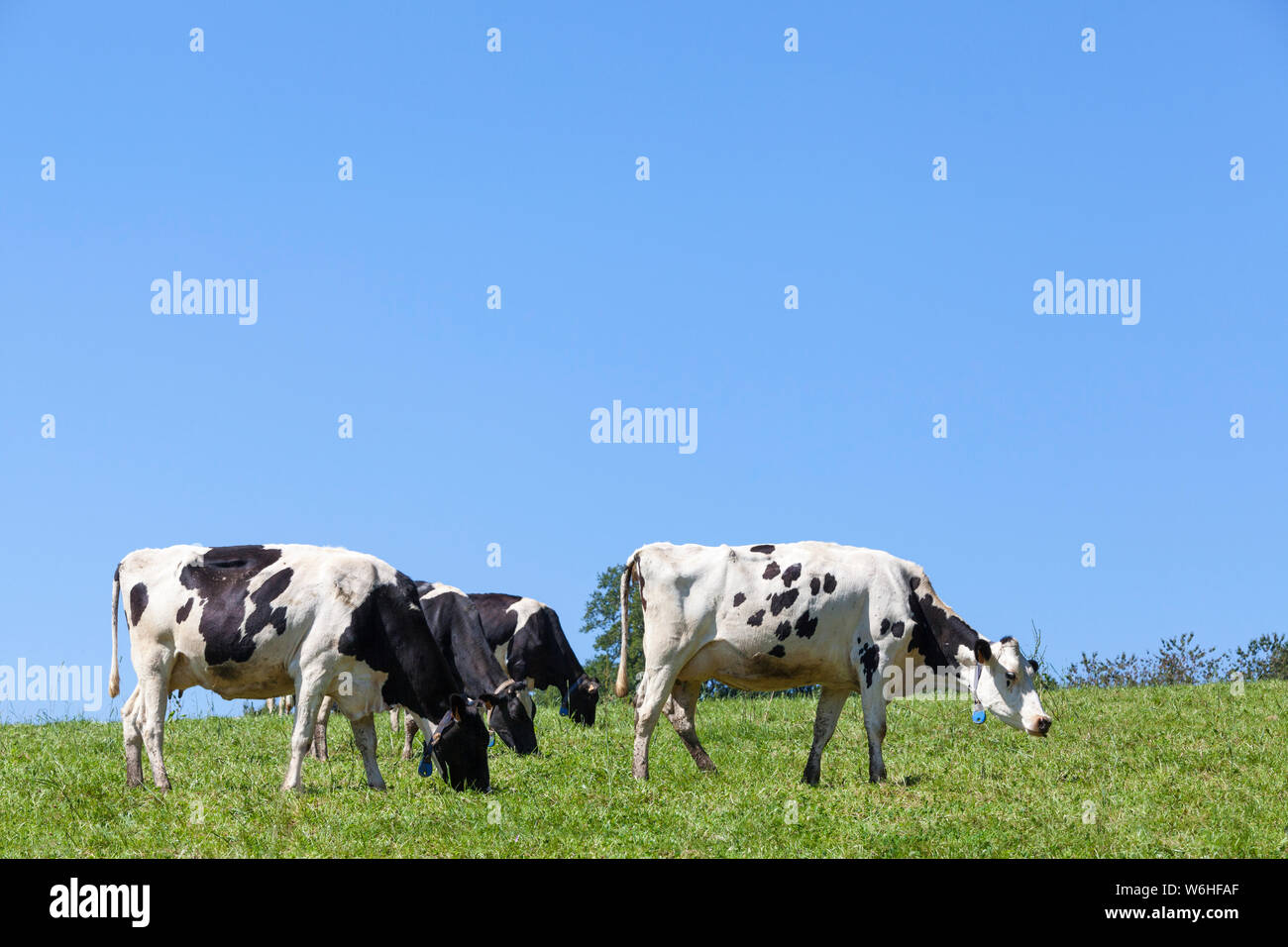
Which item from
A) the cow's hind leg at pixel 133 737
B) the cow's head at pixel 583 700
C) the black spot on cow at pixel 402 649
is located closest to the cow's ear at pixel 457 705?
the black spot on cow at pixel 402 649

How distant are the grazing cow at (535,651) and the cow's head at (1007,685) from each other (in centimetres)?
880

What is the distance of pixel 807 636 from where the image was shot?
17094mm

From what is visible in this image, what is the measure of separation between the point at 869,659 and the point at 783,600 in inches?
55.5

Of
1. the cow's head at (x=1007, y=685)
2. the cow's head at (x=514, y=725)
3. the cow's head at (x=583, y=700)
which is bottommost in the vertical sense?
the cow's head at (x=583, y=700)

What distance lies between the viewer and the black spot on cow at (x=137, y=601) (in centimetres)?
1606

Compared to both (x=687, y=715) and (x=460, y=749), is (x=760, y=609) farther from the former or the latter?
(x=460, y=749)

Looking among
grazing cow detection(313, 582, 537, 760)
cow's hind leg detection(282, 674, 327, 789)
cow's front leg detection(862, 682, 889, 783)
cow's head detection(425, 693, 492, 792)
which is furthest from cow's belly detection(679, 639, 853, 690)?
cow's hind leg detection(282, 674, 327, 789)

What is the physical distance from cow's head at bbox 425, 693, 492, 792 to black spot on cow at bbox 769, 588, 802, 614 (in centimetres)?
408

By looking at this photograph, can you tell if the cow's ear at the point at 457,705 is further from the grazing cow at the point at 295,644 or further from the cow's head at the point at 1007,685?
the cow's head at the point at 1007,685

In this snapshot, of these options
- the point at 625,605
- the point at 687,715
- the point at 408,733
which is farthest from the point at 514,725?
the point at 625,605

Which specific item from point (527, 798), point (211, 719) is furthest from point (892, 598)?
point (211, 719)

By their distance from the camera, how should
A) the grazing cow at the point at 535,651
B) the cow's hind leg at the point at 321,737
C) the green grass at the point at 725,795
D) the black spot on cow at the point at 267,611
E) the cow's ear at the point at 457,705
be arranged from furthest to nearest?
the grazing cow at the point at 535,651 → the cow's hind leg at the point at 321,737 → the cow's ear at the point at 457,705 → the black spot on cow at the point at 267,611 → the green grass at the point at 725,795
